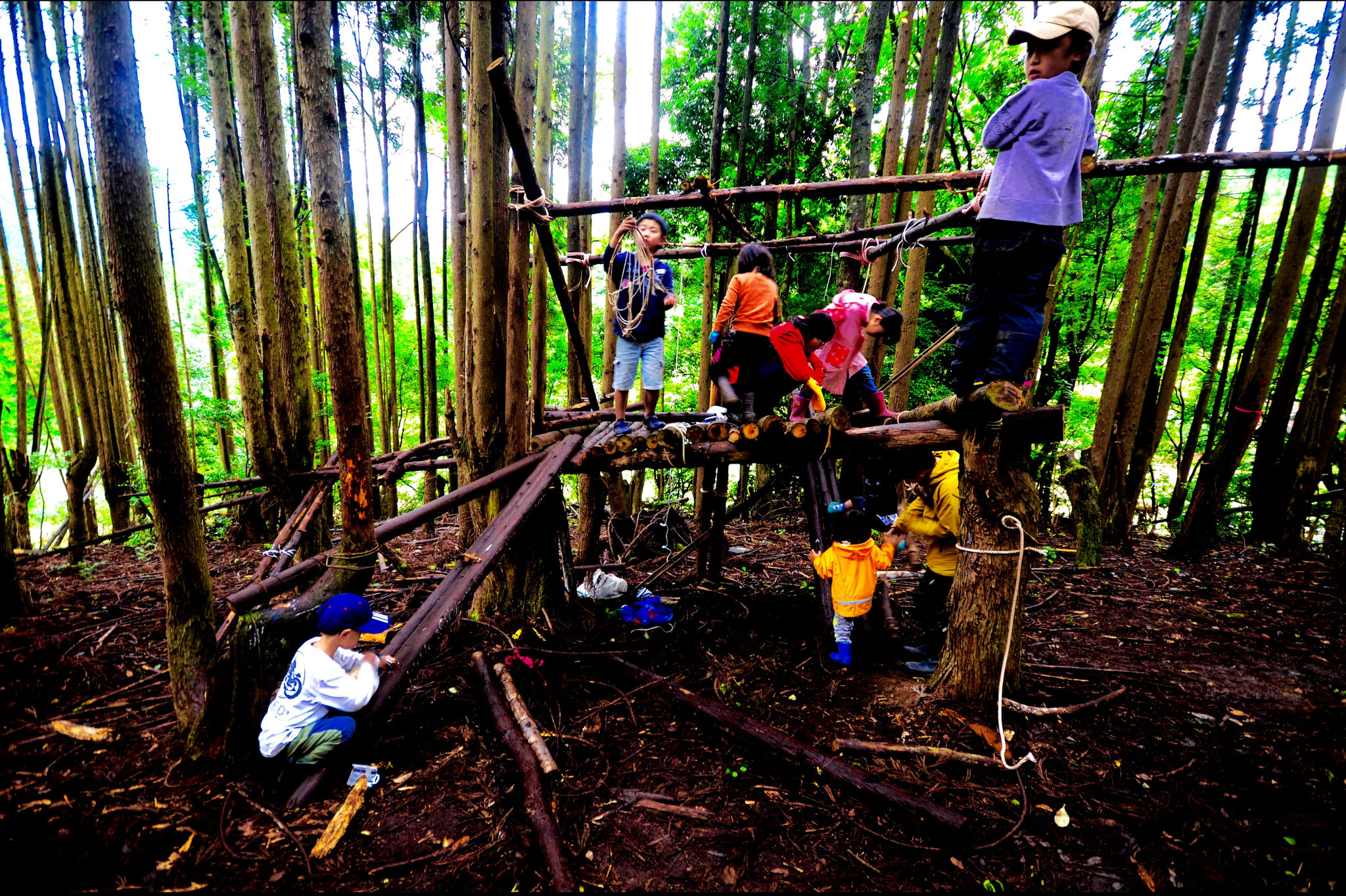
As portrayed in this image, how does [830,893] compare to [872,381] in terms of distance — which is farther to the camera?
[872,381]

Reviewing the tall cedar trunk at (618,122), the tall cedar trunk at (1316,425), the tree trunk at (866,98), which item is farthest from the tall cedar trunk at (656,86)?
the tall cedar trunk at (1316,425)

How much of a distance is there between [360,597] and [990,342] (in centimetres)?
372

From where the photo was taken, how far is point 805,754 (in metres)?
2.86

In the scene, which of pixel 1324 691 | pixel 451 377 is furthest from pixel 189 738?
pixel 451 377

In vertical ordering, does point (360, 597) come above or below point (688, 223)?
below

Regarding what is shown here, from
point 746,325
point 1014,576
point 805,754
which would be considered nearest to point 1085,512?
point 1014,576

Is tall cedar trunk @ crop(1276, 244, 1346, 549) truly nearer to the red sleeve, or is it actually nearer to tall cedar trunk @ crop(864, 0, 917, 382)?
tall cedar trunk @ crop(864, 0, 917, 382)

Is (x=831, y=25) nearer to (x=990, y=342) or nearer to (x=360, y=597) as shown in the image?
(x=990, y=342)

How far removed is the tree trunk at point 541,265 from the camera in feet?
16.8

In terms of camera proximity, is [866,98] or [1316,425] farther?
[866,98]

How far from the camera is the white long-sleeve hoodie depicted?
2.55 m

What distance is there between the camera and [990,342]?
3.04m

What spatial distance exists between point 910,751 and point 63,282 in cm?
1033

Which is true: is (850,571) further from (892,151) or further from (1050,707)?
(892,151)
